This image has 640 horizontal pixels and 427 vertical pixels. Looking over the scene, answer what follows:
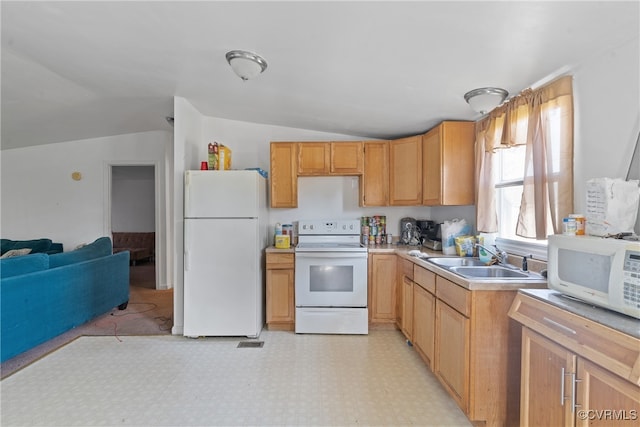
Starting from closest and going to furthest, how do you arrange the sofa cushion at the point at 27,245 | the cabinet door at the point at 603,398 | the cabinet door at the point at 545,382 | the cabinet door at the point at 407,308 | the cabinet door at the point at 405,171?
the cabinet door at the point at 603,398, the cabinet door at the point at 545,382, the cabinet door at the point at 407,308, the cabinet door at the point at 405,171, the sofa cushion at the point at 27,245

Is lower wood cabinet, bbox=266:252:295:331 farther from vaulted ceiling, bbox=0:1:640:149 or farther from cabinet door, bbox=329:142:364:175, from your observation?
vaulted ceiling, bbox=0:1:640:149

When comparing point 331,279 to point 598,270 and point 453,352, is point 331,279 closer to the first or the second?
point 453,352

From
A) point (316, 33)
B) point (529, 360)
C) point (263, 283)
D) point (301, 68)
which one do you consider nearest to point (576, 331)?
point (529, 360)

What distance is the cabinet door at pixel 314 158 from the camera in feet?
10.6

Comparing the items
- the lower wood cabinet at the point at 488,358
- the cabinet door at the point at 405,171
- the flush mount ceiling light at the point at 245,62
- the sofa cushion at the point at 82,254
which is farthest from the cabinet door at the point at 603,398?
the sofa cushion at the point at 82,254

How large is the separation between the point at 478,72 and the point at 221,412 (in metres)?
2.72

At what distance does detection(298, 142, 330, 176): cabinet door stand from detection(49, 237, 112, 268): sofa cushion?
8.30 ft

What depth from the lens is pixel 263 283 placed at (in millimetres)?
3080

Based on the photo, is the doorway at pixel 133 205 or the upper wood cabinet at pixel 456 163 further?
the doorway at pixel 133 205

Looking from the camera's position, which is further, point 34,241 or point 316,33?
point 34,241

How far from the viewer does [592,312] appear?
3.60 ft

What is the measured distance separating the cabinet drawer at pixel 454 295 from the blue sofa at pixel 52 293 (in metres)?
3.31

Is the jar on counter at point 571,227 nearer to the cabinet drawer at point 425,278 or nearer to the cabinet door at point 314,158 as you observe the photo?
the cabinet drawer at point 425,278

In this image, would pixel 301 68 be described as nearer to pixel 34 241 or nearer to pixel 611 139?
pixel 611 139
